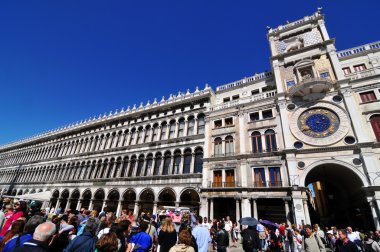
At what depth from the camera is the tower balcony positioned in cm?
1769

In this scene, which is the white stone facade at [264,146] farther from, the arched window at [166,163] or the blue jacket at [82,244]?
the blue jacket at [82,244]

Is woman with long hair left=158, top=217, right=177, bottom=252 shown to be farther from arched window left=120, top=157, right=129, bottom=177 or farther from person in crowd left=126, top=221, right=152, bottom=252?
arched window left=120, top=157, right=129, bottom=177

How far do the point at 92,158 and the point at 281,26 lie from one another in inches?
1312

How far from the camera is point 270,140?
62.1 feet

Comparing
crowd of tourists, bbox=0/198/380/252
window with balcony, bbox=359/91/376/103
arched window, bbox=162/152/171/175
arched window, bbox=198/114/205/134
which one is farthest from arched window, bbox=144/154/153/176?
window with balcony, bbox=359/91/376/103

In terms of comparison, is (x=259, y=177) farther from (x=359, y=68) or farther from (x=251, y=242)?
(x=359, y=68)

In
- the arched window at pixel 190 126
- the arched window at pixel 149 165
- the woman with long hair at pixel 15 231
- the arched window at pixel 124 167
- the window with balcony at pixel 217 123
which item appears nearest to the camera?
the woman with long hair at pixel 15 231

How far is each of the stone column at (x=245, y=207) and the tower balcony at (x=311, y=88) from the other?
1137cm

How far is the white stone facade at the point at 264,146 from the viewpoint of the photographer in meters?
16.0

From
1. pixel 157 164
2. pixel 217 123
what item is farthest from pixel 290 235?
pixel 157 164

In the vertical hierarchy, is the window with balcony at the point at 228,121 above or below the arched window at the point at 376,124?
above

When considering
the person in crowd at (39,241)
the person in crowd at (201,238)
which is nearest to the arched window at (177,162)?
the person in crowd at (201,238)

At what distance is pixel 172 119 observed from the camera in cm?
2653

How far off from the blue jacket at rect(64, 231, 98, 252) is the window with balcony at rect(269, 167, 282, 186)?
1615cm
